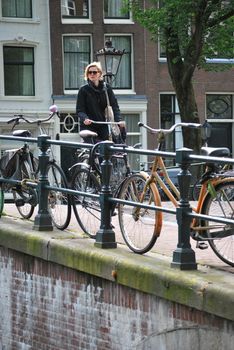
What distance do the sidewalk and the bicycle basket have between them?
1.53ft

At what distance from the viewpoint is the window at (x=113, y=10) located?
103ft

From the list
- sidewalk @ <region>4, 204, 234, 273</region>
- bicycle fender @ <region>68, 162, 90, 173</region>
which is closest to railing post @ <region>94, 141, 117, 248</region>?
sidewalk @ <region>4, 204, 234, 273</region>

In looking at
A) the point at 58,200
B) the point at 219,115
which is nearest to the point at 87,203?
the point at 58,200

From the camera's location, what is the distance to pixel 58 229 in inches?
342

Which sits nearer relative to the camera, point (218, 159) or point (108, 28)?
point (218, 159)

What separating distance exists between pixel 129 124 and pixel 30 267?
79.5 feet

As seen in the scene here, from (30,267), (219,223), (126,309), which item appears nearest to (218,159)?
(219,223)

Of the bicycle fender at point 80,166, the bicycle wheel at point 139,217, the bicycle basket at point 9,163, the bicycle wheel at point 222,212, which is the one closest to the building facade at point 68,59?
the bicycle basket at point 9,163

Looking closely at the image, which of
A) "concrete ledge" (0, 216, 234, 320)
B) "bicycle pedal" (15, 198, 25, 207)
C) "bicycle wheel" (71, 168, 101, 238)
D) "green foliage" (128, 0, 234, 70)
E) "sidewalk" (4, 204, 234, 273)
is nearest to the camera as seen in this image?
"concrete ledge" (0, 216, 234, 320)

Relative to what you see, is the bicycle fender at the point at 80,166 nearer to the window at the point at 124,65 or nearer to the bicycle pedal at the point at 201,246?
the bicycle pedal at the point at 201,246

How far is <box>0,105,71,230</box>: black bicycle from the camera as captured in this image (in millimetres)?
8656

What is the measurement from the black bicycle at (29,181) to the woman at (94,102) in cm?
32

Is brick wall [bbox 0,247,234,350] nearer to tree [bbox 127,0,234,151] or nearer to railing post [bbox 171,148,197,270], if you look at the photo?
railing post [bbox 171,148,197,270]

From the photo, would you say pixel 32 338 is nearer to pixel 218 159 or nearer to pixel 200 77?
pixel 218 159
